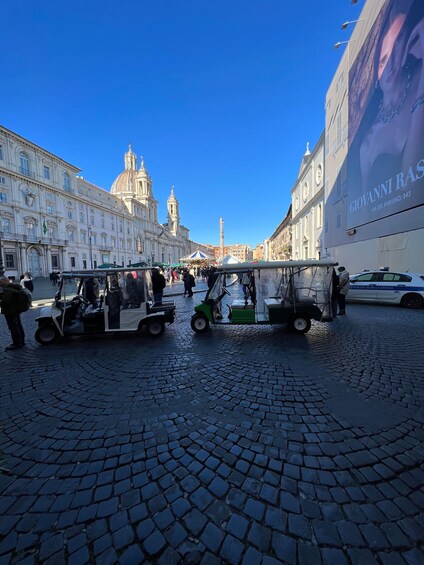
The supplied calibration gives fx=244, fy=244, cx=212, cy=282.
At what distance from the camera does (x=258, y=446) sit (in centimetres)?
249

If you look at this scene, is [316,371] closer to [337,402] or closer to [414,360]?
[337,402]

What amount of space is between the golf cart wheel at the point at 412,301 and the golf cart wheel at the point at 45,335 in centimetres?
1225

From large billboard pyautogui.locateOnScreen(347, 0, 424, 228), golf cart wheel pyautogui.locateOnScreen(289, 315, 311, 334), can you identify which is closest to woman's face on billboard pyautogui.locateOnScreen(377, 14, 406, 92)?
large billboard pyautogui.locateOnScreen(347, 0, 424, 228)

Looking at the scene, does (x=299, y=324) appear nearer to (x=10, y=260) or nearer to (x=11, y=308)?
(x=11, y=308)

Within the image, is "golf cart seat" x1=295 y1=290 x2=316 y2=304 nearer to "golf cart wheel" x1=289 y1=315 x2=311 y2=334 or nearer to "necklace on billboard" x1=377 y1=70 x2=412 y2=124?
"golf cart wheel" x1=289 y1=315 x2=311 y2=334

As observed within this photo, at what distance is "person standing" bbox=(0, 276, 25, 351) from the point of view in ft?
18.3

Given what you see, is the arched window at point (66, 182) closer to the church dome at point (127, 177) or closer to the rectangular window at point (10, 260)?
the rectangular window at point (10, 260)

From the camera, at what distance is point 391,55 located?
9.60 meters

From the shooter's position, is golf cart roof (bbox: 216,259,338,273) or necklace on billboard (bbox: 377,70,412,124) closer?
golf cart roof (bbox: 216,259,338,273)

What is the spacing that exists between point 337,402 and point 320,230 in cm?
2789

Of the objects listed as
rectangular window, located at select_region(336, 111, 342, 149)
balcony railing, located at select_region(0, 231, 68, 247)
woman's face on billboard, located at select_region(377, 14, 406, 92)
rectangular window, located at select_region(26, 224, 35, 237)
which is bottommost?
balcony railing, located at select_region(0, 231, 68, 247)

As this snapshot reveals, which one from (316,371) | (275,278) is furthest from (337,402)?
(275,278)

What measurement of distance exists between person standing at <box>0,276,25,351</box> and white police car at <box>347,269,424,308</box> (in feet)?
40.0

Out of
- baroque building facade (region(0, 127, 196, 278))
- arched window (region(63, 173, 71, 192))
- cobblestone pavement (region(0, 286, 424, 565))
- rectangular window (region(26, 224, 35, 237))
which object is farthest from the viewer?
arched window (region(63, 173, 71, 192))
